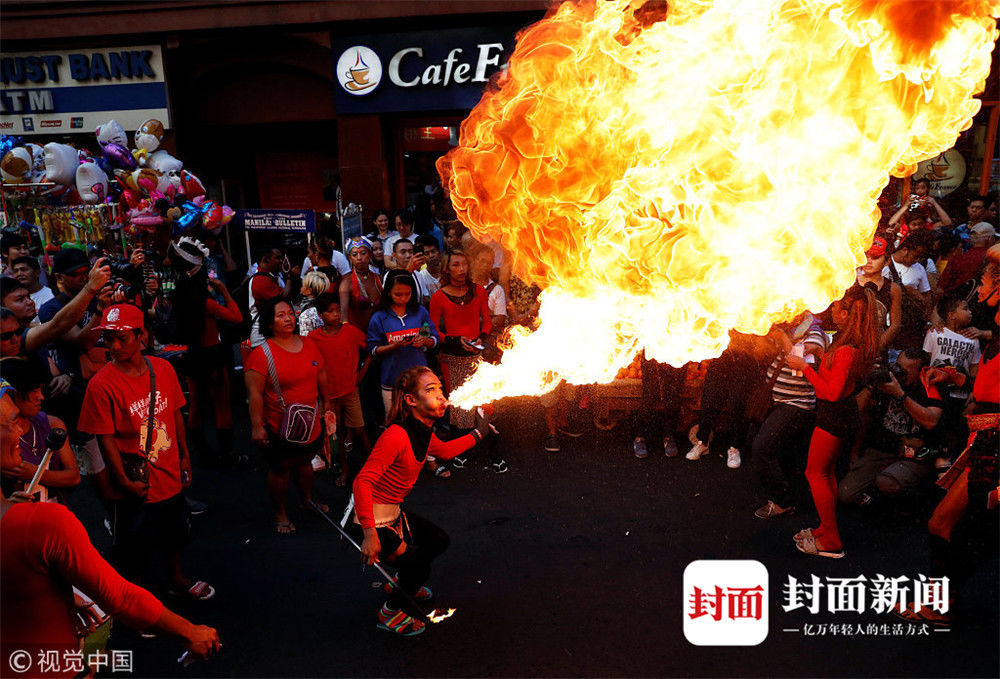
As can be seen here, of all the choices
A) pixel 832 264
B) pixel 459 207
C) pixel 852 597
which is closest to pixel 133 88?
pixel 459 207

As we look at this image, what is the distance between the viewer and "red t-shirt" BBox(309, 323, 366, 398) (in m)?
6.70

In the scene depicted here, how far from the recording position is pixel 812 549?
5344mm

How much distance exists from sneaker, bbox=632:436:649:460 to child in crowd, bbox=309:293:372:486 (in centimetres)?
289

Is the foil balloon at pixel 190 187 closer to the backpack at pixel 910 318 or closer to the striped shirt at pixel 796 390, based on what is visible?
the striped shirt at pixel 796 390

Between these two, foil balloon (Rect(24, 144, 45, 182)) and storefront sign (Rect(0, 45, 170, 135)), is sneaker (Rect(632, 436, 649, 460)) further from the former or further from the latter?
storefront sign (Rect(0, 45, 170, 135))

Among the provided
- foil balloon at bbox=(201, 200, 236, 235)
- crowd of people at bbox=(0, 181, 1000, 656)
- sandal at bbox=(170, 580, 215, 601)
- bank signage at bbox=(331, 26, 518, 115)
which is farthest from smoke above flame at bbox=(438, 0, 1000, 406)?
bank signage at bbox=(331, 26, 518, 115)

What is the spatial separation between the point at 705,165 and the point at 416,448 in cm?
262

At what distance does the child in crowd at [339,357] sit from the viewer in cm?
661

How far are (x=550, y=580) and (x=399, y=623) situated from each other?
3.83 ft

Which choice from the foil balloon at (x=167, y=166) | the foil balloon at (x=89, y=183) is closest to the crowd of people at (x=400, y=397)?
the foil balloon at (x=167, y=166)

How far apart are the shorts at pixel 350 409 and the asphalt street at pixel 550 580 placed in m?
0.63

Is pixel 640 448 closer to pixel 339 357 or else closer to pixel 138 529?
pixel 339 357

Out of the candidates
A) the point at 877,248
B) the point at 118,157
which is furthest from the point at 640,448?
the point at 118,157

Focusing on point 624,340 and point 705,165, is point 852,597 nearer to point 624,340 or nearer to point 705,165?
point 624,340
